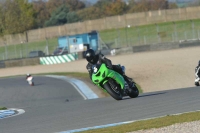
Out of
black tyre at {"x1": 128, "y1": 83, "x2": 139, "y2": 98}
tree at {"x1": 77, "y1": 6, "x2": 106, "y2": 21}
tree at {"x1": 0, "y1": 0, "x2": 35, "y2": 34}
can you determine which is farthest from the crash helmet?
tree at {"x1": 77, "y1": 6, "x2": 106, "y2": 21}

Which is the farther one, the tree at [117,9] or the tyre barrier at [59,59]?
the tree at [117,9]

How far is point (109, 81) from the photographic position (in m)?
14.4

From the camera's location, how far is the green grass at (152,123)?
29.5 feet

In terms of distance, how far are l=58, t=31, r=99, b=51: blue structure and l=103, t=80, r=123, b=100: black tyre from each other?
45390 mm

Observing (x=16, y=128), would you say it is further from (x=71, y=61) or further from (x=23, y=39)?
Answer: (x=23, y=39)

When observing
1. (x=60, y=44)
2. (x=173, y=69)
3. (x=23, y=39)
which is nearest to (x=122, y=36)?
(x=60, y=44)

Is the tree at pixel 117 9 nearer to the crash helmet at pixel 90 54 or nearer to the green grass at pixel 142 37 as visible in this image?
the green grass at pixel 142 37

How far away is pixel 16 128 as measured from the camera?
10781mm

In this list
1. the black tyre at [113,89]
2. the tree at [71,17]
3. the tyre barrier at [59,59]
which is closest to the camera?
the black tyre at [113,89]

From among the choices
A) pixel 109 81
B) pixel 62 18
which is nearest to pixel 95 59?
pixel 109 81

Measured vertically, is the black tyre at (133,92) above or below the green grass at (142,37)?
above

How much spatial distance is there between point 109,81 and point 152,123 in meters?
5.10

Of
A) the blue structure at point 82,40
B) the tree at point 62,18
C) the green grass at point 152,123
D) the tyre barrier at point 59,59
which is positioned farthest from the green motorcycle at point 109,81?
the tree at point 62,18

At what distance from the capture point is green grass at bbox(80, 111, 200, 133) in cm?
898
